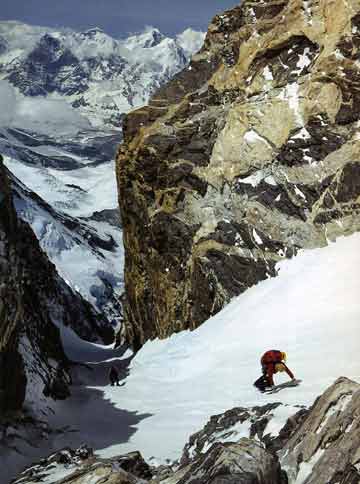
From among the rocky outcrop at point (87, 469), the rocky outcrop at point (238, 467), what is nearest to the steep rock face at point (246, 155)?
the rocky outcrop at point (87, 469)

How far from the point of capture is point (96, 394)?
27.8 metres

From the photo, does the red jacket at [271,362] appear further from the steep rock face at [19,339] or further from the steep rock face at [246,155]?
the steep rock face at [246,155]

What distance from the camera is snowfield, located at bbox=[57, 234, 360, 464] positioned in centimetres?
1783

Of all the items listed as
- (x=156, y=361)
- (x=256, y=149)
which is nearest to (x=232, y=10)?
(x=256, y=149)

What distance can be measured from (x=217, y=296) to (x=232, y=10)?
733 inches

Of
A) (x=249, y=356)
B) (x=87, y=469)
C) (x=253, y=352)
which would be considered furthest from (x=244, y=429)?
(x=253, y=352)

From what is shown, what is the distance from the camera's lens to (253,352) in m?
24.2

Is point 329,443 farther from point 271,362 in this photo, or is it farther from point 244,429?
point 271,362

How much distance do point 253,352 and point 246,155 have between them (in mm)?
12547

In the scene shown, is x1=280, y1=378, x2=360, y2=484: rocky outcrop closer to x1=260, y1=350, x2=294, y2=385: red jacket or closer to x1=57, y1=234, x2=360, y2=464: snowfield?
x1=57, y1=234, x2=360, y2=464: snowfield

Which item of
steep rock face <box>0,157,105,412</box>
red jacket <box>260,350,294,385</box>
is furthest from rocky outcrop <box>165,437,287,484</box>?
steep rock face <box>0,157,105,412</box>

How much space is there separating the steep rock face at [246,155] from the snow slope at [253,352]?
1.97m

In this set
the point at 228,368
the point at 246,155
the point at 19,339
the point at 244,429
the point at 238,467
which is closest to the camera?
the point at 238,467

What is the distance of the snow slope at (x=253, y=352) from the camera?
1795 cm
